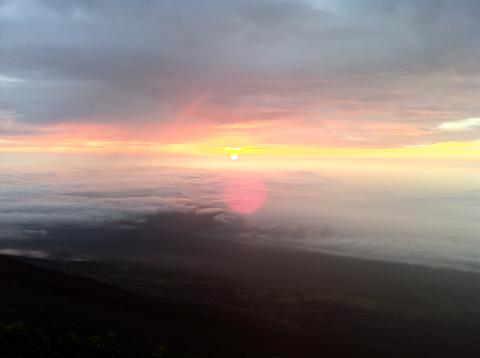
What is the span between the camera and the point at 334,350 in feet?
138

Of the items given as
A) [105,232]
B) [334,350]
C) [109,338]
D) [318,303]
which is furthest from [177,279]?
[105,232]

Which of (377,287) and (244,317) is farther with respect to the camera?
(377,287)

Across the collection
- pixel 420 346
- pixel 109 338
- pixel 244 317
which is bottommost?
pixel 420 346

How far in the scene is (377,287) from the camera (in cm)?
8875

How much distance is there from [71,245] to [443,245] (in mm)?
133122

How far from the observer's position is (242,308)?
61.7 m

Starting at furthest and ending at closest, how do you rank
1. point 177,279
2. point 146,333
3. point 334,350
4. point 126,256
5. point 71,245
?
point 71,245, point 126,256, point 177,279, point 334,350, point 146,333

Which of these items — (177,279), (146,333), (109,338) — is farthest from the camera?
(177,279)

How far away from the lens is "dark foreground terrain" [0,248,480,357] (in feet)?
85.3

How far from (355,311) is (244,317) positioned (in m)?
28.0

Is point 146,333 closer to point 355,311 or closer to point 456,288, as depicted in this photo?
point 355,311

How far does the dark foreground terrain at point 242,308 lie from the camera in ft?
85.3

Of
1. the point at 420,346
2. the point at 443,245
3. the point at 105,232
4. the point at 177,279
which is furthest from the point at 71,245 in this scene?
the point at 443,245

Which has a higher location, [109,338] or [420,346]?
[109,338]
